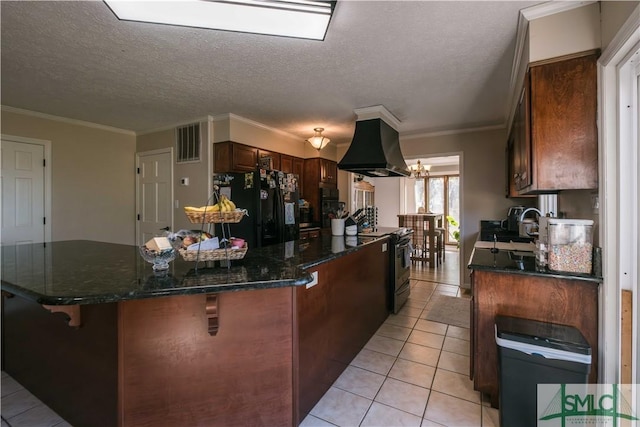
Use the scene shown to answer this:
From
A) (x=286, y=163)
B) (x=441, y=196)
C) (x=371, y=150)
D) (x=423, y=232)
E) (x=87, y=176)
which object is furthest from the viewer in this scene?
(x=441, y=196)

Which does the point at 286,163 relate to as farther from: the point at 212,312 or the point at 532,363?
the point at 532,363

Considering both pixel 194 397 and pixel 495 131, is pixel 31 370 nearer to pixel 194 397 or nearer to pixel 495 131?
pixel 194 397

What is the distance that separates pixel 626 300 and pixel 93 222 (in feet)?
18.8

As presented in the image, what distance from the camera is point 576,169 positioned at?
1.68 metres

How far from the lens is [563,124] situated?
1.70 m

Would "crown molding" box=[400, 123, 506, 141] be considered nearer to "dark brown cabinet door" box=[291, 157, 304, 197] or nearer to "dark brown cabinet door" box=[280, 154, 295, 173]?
"dark brown cabinet door" box=[291, 157, 304, 197]

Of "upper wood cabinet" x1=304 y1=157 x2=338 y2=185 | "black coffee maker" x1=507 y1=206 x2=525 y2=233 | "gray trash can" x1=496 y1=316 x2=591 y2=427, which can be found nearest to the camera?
"gray trash can" x1=496 y1=316 x2=591 y2=427

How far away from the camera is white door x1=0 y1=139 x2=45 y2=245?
3.55m

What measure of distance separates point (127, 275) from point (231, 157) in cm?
274

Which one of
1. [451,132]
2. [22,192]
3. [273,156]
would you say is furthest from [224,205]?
[451,132]

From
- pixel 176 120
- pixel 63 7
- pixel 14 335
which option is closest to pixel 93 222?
pixel 176 120

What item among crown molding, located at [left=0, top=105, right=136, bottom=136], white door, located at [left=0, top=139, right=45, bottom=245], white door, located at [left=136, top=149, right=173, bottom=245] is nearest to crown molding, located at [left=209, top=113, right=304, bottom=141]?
white door, located at [left=136, top=149, right=173, bottom=245]

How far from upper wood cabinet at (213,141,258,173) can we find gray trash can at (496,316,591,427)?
135 inches

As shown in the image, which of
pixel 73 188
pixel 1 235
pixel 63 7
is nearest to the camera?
pixel 63 7
